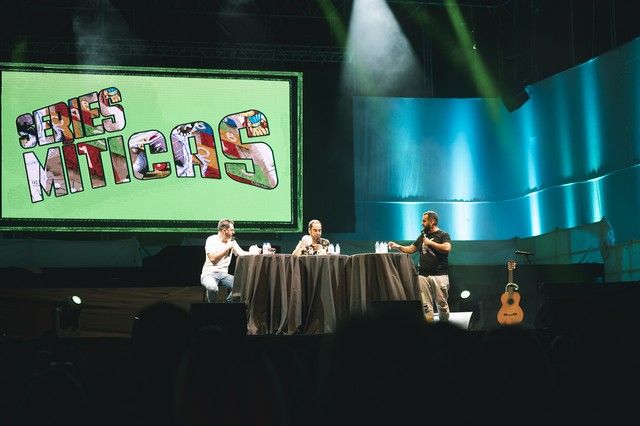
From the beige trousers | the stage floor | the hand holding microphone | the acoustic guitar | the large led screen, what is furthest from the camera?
the large led screen

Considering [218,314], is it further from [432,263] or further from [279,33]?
[279,33]

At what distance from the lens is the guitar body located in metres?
9.52

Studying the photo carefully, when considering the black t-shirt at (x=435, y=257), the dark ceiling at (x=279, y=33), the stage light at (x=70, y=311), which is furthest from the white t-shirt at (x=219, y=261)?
the dark ceiling at (x=279, y=33)

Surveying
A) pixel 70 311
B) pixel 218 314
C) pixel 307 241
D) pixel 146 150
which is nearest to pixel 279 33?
pixel 146 150

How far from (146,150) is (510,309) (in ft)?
18.5

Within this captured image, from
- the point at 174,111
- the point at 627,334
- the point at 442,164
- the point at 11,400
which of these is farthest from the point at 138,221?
the point at 627,334

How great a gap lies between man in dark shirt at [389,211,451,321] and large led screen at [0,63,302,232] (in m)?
3.37

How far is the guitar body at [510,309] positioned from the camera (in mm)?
9523

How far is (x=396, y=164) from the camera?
42.8ft

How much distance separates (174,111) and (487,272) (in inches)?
203

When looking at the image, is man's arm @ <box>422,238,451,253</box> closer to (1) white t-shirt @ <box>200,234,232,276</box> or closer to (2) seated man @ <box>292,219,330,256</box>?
(2) seated man @ <box>292,219,330,256</box>

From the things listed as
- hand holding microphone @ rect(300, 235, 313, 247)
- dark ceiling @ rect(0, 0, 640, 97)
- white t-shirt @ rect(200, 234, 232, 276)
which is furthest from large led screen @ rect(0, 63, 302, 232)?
hand holding microphone @ rect(300, 235, 313, 247)

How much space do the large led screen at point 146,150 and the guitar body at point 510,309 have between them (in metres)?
3.41

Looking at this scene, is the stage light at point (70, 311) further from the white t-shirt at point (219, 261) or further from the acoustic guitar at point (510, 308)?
the acoustic guitar at point (510, 308)
